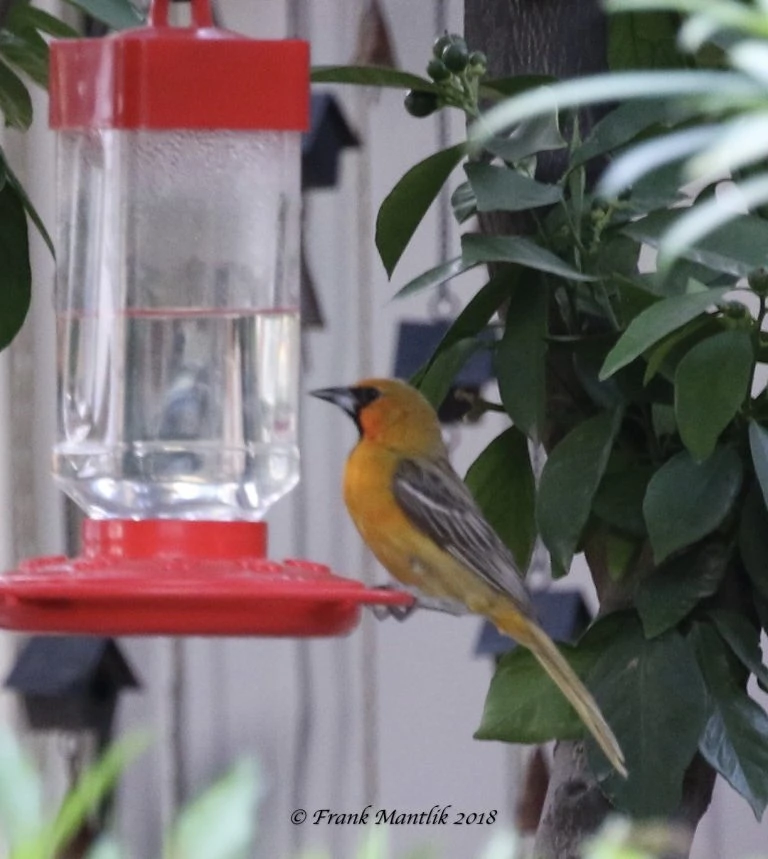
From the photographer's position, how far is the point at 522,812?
15.9ft

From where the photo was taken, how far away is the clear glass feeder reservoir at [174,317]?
2693 millimetres

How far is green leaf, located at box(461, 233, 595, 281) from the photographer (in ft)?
7.58

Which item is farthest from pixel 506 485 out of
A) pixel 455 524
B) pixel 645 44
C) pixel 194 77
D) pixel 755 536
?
pixel 194 77

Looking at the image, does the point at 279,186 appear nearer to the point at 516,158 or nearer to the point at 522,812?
the point at 516,158

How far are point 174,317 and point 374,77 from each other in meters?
0.47

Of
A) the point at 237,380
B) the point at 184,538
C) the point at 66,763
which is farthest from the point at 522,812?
the point at 184,538

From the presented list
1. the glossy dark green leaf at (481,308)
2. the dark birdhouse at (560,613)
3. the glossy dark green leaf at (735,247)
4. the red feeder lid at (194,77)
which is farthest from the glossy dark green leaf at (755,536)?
the dark birdhouse at (560,613)

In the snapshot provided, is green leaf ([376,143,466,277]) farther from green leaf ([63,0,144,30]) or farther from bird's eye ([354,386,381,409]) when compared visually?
bird's eye ([354,386,381,409])

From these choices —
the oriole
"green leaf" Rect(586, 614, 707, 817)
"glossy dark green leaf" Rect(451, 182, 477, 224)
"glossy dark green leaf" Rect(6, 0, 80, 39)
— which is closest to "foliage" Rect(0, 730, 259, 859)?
"green leaf" Rect(586, 614, 707, 817)

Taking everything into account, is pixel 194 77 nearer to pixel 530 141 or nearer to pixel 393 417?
pixel 530 141

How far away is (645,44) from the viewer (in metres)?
2.72

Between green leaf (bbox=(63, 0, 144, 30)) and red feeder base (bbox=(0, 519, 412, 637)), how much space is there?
775 mm

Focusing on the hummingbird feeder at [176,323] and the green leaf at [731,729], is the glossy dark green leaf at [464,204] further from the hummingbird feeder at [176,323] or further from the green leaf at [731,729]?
the green leaf at [731,729]

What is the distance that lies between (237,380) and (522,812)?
2.38 m
